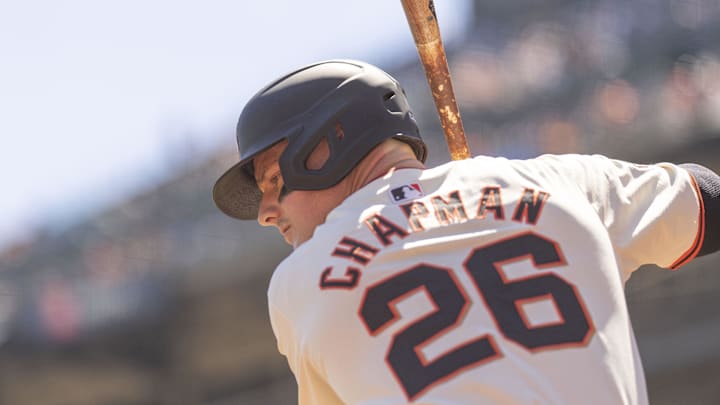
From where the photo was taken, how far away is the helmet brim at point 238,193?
114 inches

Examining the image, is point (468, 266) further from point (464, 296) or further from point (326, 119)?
point (326, 119)

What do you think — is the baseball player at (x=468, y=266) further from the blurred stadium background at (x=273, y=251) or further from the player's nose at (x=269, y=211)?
the blurred stadium background at (x=273, y=251)

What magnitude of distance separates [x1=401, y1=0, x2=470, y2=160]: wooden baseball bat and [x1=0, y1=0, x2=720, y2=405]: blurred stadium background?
9.26 m

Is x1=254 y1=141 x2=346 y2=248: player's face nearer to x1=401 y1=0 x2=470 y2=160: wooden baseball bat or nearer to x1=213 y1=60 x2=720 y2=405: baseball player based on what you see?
x1=213 y1=60 x2=720 y2=405: baseball player

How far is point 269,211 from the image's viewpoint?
2.63m

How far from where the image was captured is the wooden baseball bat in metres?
2.88

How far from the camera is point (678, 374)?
12.3 m

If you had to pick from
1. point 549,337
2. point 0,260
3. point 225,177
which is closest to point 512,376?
point 549,337

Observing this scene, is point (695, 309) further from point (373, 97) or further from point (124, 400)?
point (373, 97)

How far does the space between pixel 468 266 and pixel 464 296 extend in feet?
0.22

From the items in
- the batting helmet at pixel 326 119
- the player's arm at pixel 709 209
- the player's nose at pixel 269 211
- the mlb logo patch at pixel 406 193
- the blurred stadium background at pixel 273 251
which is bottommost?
the blurred stadium background at pixel 273 251

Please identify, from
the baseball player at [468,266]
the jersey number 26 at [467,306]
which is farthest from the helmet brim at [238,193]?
the jersey number 26 at [467,306]

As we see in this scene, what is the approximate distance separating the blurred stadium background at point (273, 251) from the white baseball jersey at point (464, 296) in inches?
393

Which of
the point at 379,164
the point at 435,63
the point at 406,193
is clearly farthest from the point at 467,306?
the point at 435,63
